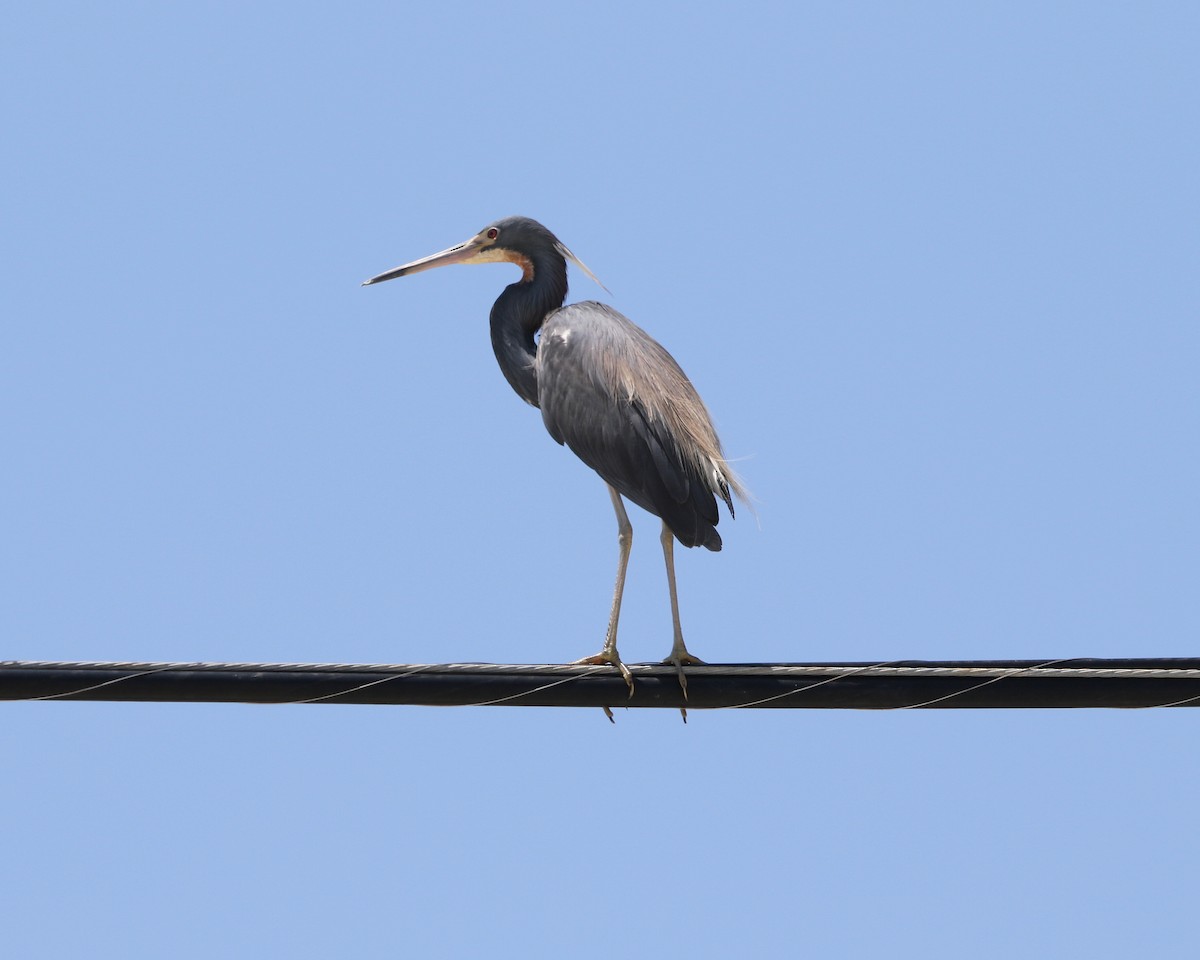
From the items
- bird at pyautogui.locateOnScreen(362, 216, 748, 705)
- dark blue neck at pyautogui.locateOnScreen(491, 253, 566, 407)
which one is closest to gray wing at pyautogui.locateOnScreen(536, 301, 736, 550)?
bird at pyautogui.locateOnScreen(362, 216, 748, 705)

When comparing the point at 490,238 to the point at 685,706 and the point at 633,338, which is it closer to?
the point at 633,338

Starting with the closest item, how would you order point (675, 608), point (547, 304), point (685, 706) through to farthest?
point (685, 706) < point (675, 608) < point (547, 304)

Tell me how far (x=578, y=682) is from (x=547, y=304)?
335 cm

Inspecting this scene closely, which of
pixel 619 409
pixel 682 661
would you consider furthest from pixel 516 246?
pixel 682 661

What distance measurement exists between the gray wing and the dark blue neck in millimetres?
315

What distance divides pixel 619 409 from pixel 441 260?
196cm

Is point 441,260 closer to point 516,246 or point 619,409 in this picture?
point 516,246

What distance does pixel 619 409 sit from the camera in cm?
722

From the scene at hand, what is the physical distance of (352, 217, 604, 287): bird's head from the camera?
841 cm

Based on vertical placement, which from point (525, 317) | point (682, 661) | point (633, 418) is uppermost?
point (525, 317)

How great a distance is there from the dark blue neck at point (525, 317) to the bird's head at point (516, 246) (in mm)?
33

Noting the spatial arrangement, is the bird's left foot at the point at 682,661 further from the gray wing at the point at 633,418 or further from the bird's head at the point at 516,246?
the bird's head at the point at 516,246

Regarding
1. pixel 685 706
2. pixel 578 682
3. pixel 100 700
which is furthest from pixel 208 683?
pixel 685 706

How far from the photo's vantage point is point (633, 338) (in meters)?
7.68
